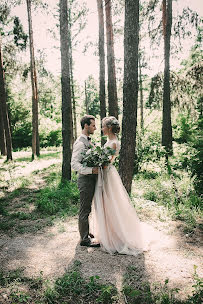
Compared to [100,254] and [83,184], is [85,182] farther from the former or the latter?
[100,254]

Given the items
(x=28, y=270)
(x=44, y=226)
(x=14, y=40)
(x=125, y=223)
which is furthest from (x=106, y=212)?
(x=14, y=40)

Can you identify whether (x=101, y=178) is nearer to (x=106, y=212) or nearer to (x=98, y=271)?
(x=106, y=212)

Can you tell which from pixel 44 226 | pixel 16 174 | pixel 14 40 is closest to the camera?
pixel 44 226

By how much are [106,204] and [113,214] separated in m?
0.23

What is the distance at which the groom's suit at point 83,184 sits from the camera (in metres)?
4.12

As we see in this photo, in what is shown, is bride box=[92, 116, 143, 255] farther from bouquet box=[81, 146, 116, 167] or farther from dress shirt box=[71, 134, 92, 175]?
dress shirt box=[71, 134, 92, 175]

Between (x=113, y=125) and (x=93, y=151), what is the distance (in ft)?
2.23

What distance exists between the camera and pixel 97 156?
404cm

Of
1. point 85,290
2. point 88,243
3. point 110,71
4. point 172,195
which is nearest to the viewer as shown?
Result: point 85,290

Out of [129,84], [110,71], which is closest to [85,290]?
[129,84]

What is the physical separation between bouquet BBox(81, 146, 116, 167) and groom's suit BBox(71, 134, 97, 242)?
0.09m

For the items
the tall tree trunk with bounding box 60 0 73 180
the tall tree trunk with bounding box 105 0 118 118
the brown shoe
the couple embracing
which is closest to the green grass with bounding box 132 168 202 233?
the couple embracing

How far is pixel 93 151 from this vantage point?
13.3ft

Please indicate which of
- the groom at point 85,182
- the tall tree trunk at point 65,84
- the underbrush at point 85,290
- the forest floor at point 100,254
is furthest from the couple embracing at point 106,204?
the tall tree trunk at point 65,84
